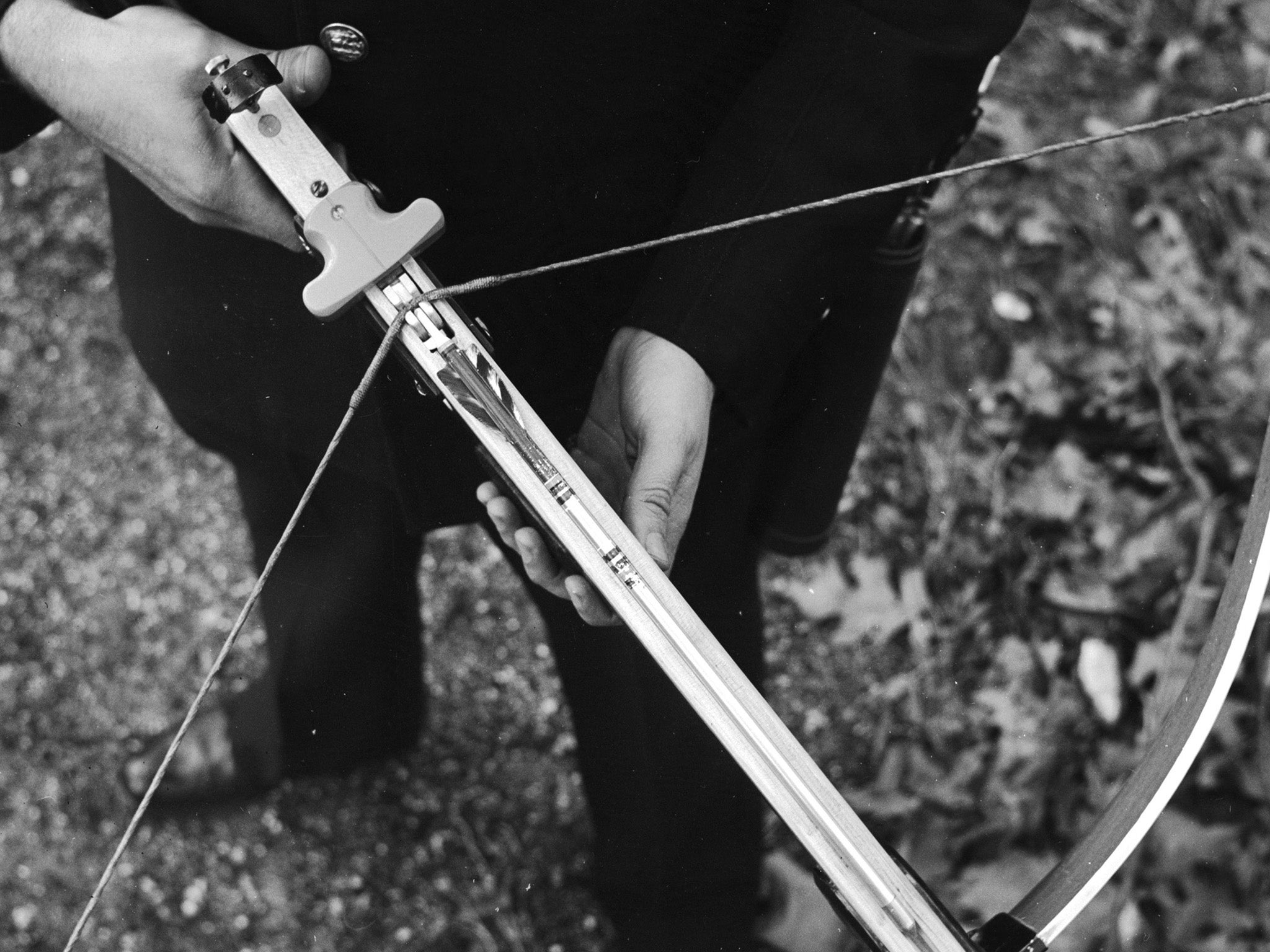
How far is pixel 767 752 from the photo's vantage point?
0.54m

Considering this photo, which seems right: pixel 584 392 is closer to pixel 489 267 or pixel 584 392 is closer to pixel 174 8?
pixel 489 267

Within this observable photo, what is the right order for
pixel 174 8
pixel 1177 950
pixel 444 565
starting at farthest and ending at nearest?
pixel 1177 950
pixel 444 565
pixel 174 8

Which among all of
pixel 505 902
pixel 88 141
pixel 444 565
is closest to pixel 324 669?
pixel 444 565

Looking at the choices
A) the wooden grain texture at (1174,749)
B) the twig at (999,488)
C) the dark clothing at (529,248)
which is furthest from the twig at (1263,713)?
the dark clothing at (529,248)

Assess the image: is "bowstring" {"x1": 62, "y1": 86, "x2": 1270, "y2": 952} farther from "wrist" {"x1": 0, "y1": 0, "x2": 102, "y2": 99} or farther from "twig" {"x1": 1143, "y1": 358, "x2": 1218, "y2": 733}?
"twig" {"x1": 1143, "y1": 358, "x2": 1218, "y2": 733}

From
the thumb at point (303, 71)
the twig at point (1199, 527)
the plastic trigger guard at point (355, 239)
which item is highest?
the thumb at point (303, 71)

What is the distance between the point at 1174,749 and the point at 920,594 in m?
0.41

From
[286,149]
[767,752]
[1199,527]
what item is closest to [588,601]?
[767,752]

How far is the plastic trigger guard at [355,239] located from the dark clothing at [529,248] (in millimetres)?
77

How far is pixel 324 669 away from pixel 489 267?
308 mm

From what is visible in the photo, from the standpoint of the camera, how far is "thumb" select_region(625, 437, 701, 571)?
0.62 metres

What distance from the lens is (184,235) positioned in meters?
0.69

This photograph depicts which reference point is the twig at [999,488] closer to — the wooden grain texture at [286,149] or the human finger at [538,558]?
the human finger at [538,558]

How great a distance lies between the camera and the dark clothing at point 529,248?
2.14 feet
